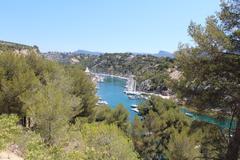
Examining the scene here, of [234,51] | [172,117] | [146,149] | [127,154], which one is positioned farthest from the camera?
[172,117]

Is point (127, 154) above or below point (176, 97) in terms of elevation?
below

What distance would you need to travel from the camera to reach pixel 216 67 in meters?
8.87

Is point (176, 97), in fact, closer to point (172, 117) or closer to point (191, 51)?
point (191, 51)

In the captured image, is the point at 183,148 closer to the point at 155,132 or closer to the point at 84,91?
the point at 155,132

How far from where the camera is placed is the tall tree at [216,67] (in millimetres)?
8742

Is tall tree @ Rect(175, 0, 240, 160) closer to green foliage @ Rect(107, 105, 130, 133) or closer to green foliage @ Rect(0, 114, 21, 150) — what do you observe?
green foliage @ Rect(0, 114, 21, 150)

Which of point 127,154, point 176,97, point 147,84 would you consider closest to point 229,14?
point 176,97

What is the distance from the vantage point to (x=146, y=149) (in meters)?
30.2

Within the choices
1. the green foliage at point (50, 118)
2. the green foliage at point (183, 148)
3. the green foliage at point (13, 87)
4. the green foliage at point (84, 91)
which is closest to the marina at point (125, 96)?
the green foliage at point (183, 148)

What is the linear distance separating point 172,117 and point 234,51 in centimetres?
2498

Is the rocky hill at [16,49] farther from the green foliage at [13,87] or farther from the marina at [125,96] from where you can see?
the marina at [125,96]

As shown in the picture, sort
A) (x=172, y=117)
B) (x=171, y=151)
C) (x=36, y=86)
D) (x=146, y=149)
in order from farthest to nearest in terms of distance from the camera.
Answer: (x=172, y=117), (x=146, y=149), (x=171, y=151), (x=36, y=86)

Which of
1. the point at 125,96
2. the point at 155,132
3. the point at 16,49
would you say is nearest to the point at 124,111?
the point at 155,132

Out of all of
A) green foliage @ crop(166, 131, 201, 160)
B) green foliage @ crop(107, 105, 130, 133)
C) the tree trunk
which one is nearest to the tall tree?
the tree trunk
